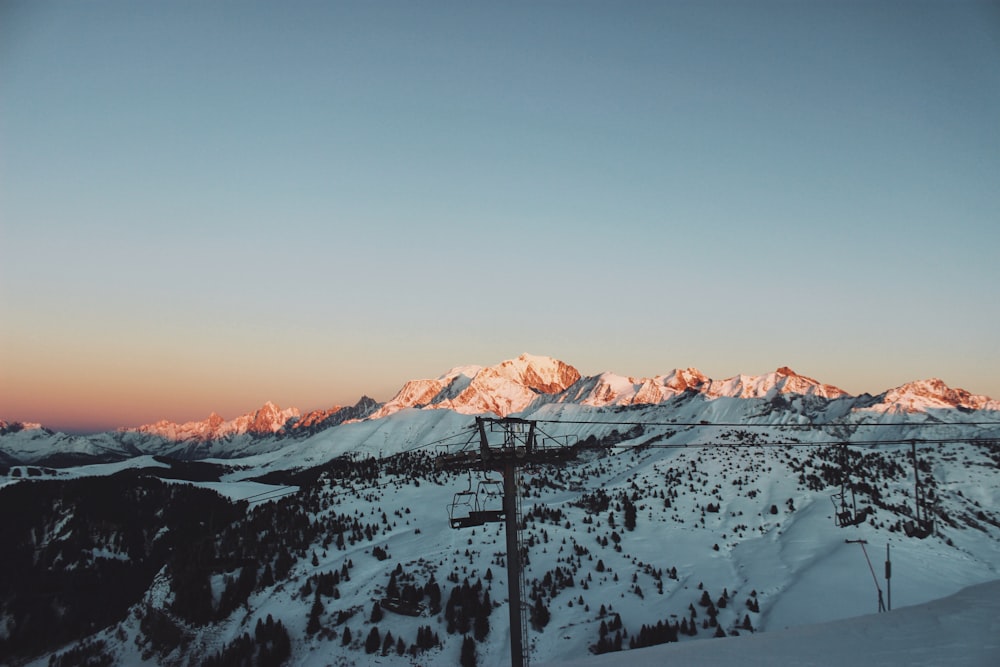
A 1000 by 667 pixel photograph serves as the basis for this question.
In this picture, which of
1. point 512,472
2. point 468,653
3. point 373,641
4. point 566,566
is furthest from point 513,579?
point 566,566

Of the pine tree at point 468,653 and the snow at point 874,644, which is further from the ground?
the snow at point 874,644

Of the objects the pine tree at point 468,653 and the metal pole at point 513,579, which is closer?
the metal pole at point 513,579

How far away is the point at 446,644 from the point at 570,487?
2494 inches

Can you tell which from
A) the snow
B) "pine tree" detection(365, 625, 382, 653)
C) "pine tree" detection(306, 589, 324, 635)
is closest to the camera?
the snow

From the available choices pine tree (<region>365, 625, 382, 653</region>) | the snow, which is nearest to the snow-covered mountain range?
pine tree (<region>365, 625, 382, 653</region>)

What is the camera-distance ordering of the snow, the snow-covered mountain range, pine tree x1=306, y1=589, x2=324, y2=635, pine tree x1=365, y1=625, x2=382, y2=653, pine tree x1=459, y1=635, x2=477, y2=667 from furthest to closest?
pine tree x1=306, y1=589, x2=324, y2=635, pine tree x1=365, y1=625, x2=382, y2=653, the snow-covered mountain range, pine tree x1=459, y1=635, x2=477, y2=667, the snow

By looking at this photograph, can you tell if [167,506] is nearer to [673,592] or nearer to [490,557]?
[490,557]

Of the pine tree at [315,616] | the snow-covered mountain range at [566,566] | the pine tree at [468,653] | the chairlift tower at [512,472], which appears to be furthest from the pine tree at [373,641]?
the chairlift tower at [512,472]

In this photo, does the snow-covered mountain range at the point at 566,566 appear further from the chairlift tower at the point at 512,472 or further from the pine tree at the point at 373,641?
the chairlift tower at the point at 512,472

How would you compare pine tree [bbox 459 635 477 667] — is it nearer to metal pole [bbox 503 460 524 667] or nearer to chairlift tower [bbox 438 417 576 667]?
chairlift tower [bbox 438 417 576 667]

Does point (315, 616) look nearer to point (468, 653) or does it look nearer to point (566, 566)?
point (468, 653)

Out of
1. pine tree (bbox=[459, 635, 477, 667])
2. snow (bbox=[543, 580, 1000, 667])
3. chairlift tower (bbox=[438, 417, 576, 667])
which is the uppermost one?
chairlift tower (bbox=[438, 417, 576, 667])

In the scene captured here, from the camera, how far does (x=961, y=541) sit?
66062 mm

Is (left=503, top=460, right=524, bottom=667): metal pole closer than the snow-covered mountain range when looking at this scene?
Yes
